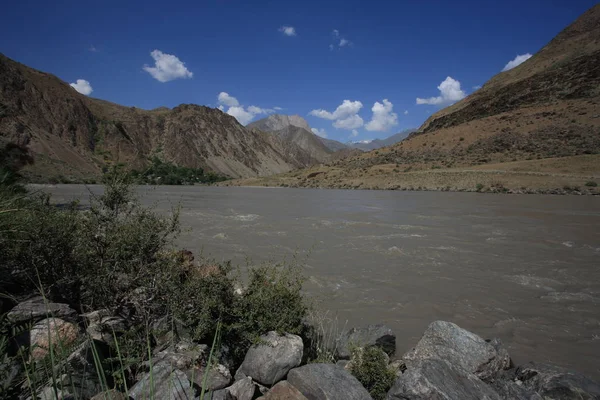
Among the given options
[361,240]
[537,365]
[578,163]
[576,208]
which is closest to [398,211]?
[361,240]

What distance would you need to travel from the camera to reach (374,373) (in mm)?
3887

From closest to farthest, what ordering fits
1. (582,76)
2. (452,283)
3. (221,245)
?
(452,283) < (221,245) < (582,76)

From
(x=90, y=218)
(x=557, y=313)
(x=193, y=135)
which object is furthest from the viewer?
(x=193, y=135)

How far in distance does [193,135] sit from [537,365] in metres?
177

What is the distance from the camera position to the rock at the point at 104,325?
12.8 ft

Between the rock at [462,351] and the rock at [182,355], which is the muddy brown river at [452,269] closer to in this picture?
the rock at [462,351]

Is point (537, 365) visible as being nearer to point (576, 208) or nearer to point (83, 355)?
point (83, 355)

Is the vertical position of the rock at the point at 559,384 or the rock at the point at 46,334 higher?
the rock at the point at 46,334

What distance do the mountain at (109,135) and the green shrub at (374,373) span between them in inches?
2384

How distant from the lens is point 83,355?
3.15 meters

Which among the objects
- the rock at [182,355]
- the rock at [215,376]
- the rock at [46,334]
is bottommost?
the rock at [215,376]

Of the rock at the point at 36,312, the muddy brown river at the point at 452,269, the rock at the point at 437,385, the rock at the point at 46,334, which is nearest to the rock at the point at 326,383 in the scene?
the rock at the point at 437,385

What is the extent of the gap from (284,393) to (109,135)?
203 feet

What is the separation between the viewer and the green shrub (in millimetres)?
3774
